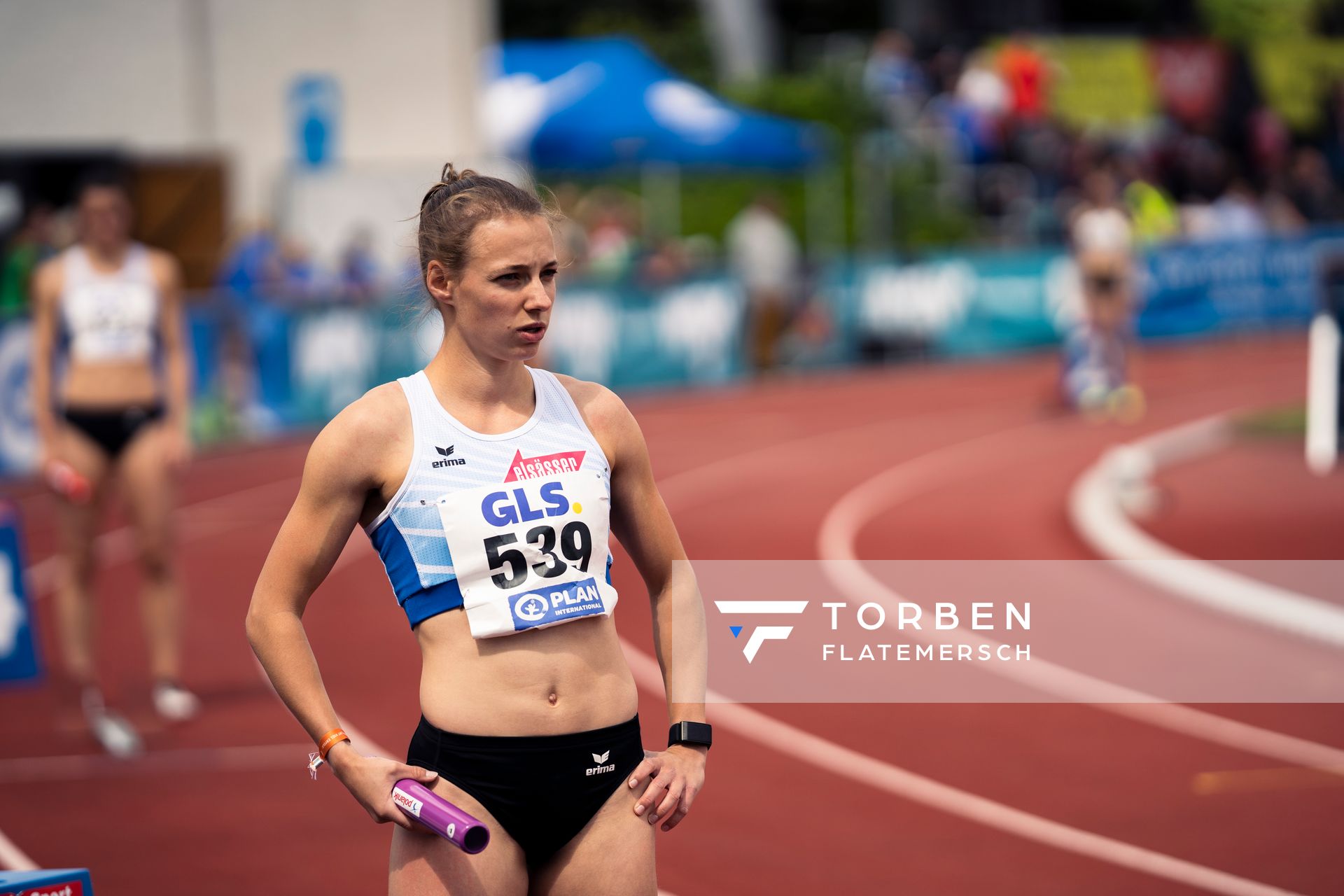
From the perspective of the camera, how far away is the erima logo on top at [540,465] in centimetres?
344

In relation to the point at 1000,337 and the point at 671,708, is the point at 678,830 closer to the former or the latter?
the point at 671,708

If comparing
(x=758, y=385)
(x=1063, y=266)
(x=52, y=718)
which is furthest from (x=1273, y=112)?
(x=52, y=718)

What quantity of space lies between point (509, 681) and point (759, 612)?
1090mm

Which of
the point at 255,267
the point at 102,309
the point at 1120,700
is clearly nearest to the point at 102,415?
the point at 102,309

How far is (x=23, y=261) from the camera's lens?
17.5 meters

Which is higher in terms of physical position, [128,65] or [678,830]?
[128,65]

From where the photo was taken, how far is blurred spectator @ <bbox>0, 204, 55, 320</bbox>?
17203mm

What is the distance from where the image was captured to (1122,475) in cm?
1351

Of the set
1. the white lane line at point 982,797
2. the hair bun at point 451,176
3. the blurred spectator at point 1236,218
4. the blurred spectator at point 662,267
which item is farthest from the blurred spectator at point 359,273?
the hair bun at point 451,176

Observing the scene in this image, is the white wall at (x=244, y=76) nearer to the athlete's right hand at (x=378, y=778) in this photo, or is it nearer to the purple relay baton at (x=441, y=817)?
the athlete's right hand at (x=378, y=778)

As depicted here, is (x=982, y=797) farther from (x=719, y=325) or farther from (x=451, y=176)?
(x=719, y=325)

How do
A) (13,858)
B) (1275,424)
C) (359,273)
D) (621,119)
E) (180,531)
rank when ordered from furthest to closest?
(621,119) < (359,273) < (1275,424) < (180,531) < (13,858)

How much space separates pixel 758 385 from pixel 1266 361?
7.09 metres

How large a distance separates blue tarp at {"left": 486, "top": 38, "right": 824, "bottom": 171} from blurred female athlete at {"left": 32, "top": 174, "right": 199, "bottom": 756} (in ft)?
55.7
